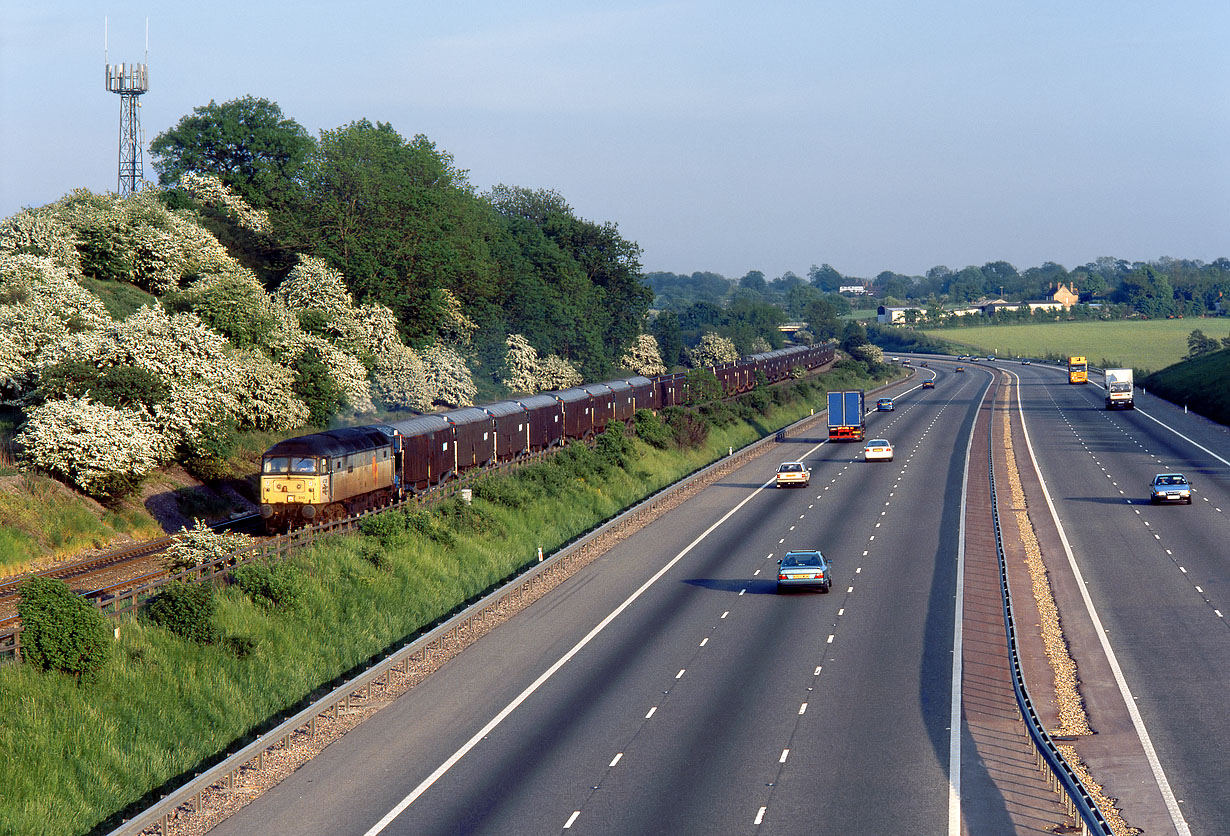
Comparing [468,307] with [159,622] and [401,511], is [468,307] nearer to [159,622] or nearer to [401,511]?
[401,511]

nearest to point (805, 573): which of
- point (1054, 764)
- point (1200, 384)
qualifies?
point (1054, 764)

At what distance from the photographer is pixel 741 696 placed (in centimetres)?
2611

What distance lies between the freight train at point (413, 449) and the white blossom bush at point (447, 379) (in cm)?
1028

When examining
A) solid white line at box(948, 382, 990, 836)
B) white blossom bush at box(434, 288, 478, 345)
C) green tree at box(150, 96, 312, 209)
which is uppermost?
green tree at box(150, 96, 312, 209)

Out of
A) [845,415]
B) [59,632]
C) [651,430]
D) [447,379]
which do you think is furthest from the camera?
[845,415]

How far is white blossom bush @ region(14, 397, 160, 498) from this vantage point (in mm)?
40812

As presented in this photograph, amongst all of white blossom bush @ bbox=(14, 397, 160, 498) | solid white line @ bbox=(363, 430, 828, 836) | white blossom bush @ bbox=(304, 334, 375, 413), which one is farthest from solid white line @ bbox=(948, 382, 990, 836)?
white blossom bush @ bbox=(304, 334, 375, 413)

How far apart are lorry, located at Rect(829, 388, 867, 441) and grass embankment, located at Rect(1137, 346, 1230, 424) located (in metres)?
30.6

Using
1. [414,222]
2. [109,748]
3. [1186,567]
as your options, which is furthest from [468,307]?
[109,748]

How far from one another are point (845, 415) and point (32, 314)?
51.4 meters

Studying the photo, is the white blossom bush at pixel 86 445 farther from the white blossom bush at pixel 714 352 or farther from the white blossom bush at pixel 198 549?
the white blossom bush at pixel 714 352

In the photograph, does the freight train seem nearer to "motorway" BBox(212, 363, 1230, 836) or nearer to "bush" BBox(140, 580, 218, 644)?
"motorway" BBox(212, 363, 1230, 836)

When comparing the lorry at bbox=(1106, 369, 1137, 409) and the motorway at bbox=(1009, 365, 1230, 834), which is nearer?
the motorway at bbox=(1009, 365, 1230, 834)

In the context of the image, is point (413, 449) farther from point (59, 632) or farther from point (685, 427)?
point (685, 427)
